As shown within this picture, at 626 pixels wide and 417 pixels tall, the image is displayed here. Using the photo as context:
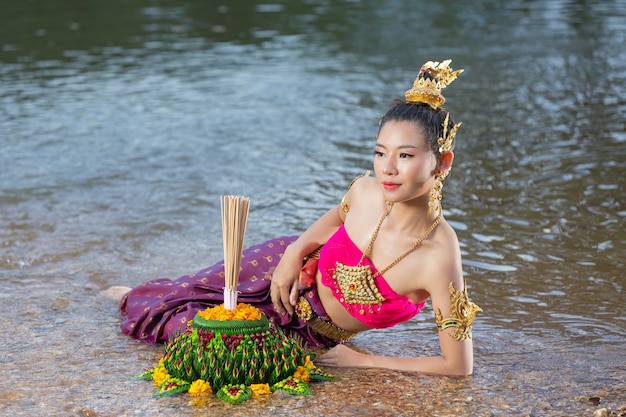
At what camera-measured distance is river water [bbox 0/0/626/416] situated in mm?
3248

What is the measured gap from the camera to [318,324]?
3455 millimetres

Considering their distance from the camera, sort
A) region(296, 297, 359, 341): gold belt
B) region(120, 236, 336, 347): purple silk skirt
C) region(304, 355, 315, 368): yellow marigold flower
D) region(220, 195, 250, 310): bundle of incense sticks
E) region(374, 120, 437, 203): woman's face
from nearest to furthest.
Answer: region(374, 120, 437, 203): woman's face, region(220, 195, 250, 310): bundle of incense sticks, region(304, 355, 315, 368): yellow marigold flower, region(296, 297, 359, 341): gold belt, region(120, 236, 336, 347): purple silk skirt

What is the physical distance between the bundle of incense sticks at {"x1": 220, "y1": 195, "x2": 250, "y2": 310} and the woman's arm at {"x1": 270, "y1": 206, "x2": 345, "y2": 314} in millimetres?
291

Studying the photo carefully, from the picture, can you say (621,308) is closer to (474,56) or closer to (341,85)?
(341,85)

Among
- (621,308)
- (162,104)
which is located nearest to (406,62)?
(162,104)

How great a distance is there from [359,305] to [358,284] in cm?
9

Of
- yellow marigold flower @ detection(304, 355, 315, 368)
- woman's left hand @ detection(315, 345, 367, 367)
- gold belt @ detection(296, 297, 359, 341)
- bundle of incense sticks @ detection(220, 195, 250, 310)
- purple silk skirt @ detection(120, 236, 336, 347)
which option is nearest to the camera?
bundle of incense sticks @ detection(220, 195, 250, 310)

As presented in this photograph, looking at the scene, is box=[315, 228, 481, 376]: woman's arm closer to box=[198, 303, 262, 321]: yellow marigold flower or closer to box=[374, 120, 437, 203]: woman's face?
box=[374, 120, 437, 203]: woman's face

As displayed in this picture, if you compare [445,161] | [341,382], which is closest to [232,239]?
[341,382]

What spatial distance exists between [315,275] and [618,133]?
14.5 feet

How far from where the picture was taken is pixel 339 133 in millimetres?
7410

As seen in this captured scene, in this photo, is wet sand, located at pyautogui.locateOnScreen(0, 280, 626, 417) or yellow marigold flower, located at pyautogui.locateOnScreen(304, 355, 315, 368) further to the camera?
yellow marigold flower, located at pyautogui.locateOnScreen(304, 355, 315, 368)

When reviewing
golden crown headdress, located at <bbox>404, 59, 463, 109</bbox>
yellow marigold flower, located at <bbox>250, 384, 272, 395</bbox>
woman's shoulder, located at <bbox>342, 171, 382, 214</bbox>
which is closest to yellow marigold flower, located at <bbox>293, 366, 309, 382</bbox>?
yellow marigold flower, located at <bbox>250, 384, 272, 395</bbox>

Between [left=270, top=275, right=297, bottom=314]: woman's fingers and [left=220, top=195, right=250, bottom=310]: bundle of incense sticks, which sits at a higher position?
[left=220, top=195, right=250, bottom=310]: bundle of incense sticks
